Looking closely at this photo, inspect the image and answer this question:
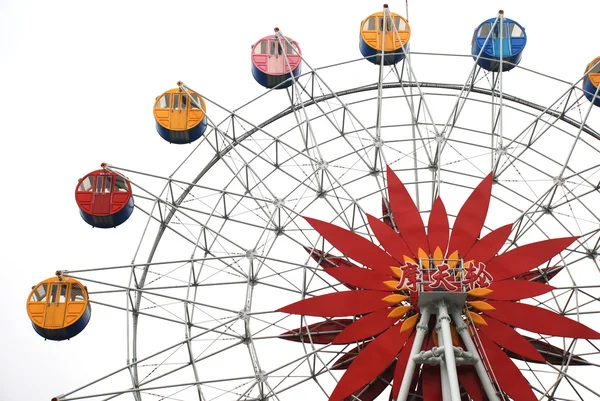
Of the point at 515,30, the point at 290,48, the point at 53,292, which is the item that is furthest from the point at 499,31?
the point at 53,292

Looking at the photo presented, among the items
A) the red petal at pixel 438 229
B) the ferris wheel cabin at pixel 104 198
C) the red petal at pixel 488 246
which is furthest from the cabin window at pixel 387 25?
the ferris wheel cabin at pixel 104 198

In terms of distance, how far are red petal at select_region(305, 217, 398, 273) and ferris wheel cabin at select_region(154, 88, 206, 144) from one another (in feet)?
20.8

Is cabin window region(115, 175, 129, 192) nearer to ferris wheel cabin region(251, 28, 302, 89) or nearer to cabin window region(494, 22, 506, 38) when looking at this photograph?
ferris wheel cabin region(251, 28, 302, 89)

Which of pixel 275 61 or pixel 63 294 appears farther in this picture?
pixel 275 61

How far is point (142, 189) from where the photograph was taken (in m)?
27.3

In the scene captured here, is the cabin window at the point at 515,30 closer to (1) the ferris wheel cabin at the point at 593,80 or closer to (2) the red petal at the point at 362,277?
(1) the ferris wheel cabin at the point at 593,80

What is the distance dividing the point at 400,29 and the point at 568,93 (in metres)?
5.48

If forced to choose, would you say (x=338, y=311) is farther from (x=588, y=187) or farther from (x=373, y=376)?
(x=588, y=187)

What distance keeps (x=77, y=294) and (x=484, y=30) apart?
1450 centimetres

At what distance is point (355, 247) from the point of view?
77.4 ft

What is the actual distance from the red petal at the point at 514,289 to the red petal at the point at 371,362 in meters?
2.41

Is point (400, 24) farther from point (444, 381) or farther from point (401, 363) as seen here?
point (444, 381)

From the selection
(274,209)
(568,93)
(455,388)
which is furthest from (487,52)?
(455,388)

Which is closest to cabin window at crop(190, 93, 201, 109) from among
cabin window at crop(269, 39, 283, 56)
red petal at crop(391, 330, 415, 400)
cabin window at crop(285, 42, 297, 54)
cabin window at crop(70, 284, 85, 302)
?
cabin window at crop(269, 39, 283, 56)
